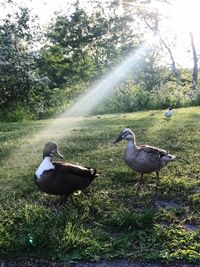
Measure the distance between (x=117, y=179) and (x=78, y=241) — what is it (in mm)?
2015

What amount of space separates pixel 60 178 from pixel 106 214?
62 cm

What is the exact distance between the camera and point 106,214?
4617 mm

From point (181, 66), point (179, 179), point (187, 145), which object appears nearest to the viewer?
point (179, 179)

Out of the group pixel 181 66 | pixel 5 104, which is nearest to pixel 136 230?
pixel 5 104

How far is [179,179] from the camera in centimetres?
573

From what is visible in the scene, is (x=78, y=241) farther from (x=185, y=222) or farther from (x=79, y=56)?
(x=79, y=56)

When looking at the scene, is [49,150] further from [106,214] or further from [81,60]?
[81,60]

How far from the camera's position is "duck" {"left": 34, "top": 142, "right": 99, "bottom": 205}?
466 cm

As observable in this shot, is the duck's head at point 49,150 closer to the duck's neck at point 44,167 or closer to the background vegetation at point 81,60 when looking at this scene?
the duck's neck at point 44,167

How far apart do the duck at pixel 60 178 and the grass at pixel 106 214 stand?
20 cm

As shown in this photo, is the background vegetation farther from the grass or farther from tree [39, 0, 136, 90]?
the grass

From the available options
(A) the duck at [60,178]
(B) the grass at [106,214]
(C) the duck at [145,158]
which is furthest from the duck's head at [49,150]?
(C) the duck at [145,158]

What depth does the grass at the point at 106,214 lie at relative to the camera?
3.88 m

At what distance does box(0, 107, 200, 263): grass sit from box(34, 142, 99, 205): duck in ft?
Result: 0.66
